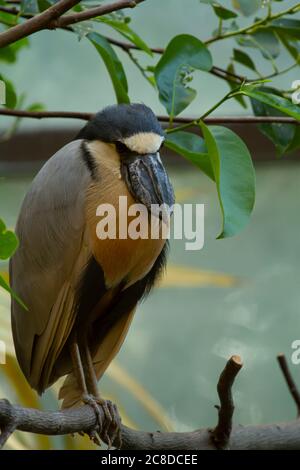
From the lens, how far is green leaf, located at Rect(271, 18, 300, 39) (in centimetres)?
110

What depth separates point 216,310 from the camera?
225 centimetres

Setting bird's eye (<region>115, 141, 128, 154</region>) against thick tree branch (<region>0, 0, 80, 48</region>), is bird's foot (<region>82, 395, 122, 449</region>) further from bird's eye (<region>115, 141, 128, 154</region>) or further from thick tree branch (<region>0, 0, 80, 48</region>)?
thick tree branch (<region>0, 0, 80, 48</region>)

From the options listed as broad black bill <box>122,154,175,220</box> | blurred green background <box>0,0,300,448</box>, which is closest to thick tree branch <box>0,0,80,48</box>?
broad black bill <box>122,154,175,220</box>

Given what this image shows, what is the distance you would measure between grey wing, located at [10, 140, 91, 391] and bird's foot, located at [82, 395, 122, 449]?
85mm

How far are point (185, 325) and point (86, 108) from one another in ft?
1.93

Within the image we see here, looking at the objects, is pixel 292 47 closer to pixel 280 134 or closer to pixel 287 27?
pixel 287 27

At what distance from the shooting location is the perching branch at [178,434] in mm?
822

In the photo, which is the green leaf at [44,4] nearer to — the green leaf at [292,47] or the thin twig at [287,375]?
the green leaf at [292,47]

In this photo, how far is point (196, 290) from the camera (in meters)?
2.27

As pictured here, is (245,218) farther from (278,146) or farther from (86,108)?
(86,108)

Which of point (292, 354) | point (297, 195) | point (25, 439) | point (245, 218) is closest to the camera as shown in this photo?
point (245, 218)

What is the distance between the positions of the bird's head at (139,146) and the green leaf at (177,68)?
5 centimetres

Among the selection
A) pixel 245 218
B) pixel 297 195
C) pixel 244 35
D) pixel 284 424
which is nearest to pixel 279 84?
pixel 297 195

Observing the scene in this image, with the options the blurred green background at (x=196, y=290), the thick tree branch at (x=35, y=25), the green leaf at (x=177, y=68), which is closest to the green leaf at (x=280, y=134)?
the green leaf at (x=177, y=68)
